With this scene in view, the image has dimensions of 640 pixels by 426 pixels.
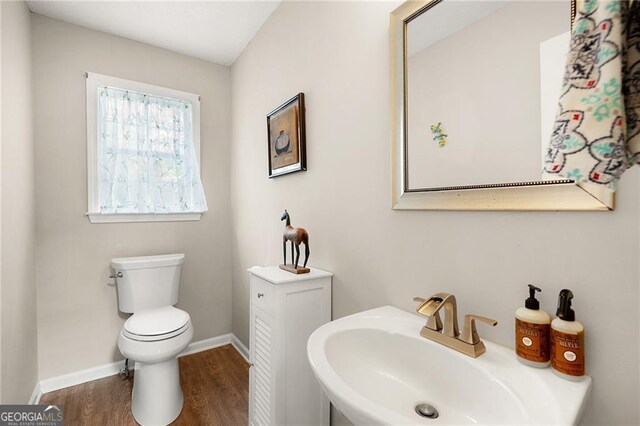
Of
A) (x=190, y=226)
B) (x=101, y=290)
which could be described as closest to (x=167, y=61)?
(x=190, y=226)

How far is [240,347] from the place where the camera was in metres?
2.57

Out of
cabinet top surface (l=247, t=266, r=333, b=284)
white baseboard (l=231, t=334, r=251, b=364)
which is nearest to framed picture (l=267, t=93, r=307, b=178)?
cabinet top surface (l=247, t=266, r=333, b=284)

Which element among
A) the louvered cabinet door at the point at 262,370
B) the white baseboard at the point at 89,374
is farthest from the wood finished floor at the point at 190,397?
the louvered cabinet door at the point at 262,370

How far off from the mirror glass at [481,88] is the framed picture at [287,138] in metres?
0.72

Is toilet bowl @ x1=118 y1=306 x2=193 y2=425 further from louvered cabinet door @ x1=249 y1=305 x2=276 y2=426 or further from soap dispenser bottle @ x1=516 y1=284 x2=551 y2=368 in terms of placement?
soap dispenser bottle @ x1=516 y1=284 x2=551 y2=368

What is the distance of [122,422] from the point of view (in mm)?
1752

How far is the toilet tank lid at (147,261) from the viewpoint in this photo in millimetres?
2141

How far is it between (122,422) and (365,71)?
228 cm

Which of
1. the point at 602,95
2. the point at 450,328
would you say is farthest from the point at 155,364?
the point at 602,95

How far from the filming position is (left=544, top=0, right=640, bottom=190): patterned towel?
0.46m

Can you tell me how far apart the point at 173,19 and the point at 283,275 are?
1.92 m

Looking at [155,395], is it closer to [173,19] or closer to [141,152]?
[141,152]

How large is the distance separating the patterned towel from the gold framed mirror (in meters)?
0.29

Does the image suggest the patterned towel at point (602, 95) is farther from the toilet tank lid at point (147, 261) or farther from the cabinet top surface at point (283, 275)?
the toilet tank lid at point (147, 261)
